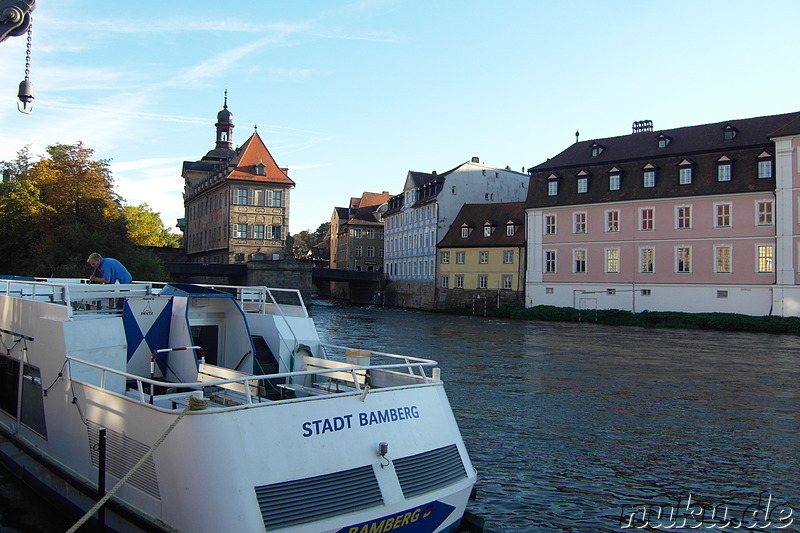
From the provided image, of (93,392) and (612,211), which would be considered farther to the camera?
(612,211)

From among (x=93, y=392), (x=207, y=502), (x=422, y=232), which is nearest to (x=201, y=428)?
(x=207, y=502)

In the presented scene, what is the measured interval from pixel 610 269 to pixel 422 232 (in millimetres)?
23144

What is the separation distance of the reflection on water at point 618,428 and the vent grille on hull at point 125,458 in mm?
4286

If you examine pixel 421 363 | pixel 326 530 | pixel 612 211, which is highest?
pixel 612 211

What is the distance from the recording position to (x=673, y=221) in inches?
1809

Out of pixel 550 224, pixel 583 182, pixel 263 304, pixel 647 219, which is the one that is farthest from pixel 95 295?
pixel 550 224

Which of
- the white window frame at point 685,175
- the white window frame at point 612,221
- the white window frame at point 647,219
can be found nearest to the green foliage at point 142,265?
the white window frame at point 612,221

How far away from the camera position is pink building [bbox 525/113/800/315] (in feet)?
135

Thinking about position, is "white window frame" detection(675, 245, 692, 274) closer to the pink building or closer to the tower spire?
the pink building

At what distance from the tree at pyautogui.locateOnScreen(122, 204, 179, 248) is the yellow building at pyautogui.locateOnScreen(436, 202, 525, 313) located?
32.7m

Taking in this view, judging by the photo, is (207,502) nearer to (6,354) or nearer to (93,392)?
(93,392)

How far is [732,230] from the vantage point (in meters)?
43.3

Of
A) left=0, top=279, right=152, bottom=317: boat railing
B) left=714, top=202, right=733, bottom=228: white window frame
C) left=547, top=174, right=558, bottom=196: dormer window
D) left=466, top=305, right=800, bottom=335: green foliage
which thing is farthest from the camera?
left=547, top=174, right=558, bottom=196: dormer window

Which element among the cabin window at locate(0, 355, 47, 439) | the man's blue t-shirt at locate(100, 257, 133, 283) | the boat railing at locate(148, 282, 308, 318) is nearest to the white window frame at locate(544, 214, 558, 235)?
the boat railing at locate(148, 282, 308, 318)
